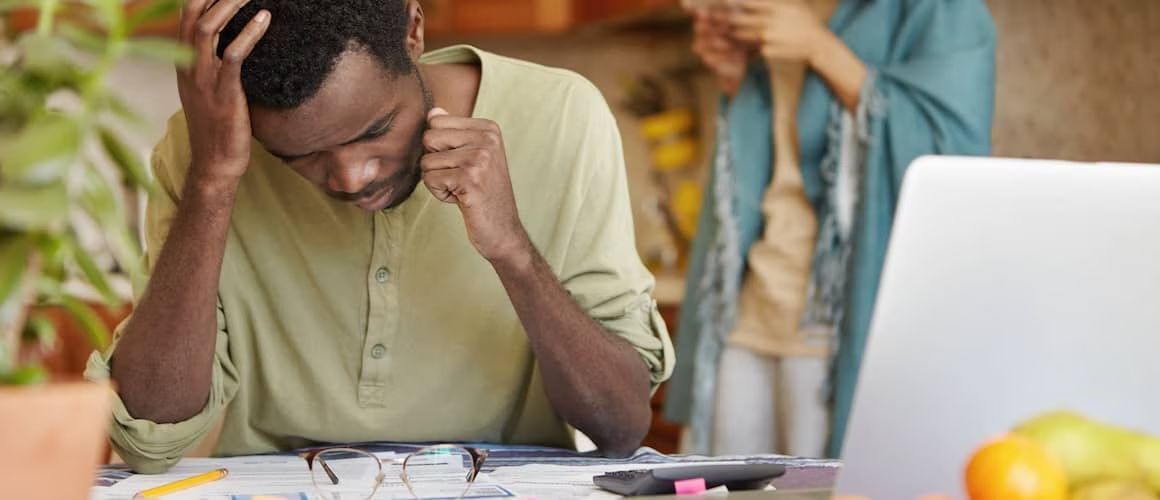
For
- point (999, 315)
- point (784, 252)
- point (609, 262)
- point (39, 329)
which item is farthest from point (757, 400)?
point (39, 329)

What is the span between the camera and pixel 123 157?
58 centimetres

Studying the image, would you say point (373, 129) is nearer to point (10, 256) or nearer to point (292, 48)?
point (292, 48)

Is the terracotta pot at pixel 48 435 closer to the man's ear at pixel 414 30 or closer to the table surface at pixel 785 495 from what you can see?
the table surface at pixel 785 495

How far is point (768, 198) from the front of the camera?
2336 millimetres

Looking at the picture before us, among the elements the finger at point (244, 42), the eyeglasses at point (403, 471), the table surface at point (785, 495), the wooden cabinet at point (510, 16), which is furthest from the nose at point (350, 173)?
the wooden cabinet at point (510, 16)

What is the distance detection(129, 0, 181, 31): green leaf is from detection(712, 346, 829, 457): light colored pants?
1.80m

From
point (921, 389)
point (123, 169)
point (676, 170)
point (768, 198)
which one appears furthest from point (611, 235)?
point (676, 170)

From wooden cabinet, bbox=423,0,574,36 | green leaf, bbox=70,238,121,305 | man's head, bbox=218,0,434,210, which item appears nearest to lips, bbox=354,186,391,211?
man's head, bbox=218,0,434,210

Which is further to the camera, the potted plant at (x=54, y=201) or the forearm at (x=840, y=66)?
the forearm at (x=840, y=66)

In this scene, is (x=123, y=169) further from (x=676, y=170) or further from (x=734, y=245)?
(x=676, y=170)

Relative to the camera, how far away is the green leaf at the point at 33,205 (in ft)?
1.69

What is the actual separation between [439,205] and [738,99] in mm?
1183

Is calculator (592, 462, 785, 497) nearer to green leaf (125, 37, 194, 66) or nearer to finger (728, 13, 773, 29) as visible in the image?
green leaf (125, 37, 194, 66)

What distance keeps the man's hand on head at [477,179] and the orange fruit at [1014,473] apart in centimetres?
56
